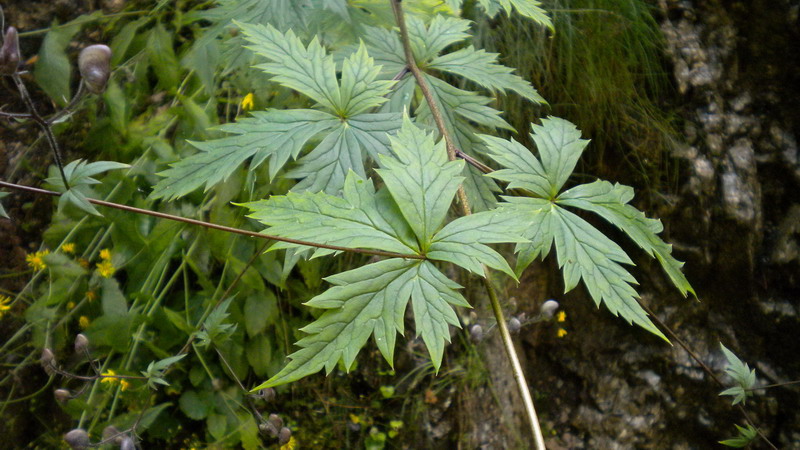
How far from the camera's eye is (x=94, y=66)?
0.65 meters

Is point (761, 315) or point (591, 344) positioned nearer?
point (761, 315)

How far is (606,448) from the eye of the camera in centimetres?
165

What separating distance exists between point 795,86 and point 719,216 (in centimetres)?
43

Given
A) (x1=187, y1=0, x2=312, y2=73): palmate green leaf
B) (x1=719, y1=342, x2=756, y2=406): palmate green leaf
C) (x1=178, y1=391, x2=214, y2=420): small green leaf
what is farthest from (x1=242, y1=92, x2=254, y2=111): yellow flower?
(x1=719, y1=342, x2=756, y2=406): palmate green leaf

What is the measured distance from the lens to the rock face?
1.54m

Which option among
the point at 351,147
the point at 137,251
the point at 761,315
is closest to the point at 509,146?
the point at 351,147

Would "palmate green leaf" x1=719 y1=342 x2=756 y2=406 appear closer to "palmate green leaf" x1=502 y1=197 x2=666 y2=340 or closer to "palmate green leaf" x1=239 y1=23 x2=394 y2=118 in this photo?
"palmate green leaf" x1=502 y1=197 x2=666 y2=340

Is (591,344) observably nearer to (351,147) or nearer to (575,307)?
(575,307)

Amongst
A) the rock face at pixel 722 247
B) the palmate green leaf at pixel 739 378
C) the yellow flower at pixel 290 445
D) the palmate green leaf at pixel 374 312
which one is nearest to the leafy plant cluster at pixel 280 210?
the palmate green leaf at pixel 374 312

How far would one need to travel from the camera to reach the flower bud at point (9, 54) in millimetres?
599

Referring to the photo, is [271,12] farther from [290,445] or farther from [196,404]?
[290,445]

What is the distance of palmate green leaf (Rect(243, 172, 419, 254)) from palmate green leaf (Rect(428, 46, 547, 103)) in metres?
0.45

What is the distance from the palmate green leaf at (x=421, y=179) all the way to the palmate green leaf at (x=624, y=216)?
0.75 feet

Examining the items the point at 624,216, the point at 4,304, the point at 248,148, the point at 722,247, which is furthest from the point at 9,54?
the point at 722,247
